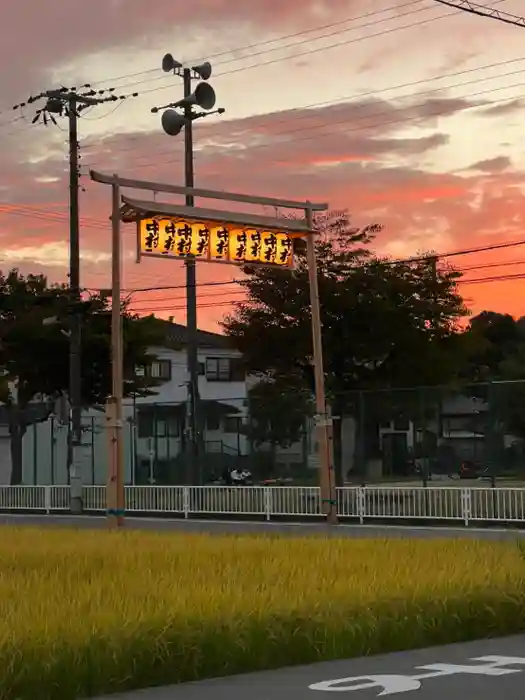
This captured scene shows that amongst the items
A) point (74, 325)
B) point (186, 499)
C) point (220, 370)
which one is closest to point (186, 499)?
point (186, 499)

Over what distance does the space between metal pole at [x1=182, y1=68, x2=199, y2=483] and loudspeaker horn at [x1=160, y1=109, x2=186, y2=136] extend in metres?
0.38

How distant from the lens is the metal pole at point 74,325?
36.5 meters

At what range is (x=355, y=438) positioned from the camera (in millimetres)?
30891

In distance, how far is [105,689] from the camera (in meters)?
8.66

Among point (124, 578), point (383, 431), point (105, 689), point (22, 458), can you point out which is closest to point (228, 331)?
point (22, 458)

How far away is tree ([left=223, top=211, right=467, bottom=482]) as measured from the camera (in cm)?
4219

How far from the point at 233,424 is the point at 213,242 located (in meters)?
7.81

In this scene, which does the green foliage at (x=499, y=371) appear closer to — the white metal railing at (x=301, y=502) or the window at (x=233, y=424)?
the white metal railing at (x=301, y=502)

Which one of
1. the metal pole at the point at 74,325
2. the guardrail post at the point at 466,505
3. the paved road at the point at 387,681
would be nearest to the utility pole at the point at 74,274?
the metal pole at the point at 74,325

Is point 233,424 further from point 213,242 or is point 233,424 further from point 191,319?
point 213,242

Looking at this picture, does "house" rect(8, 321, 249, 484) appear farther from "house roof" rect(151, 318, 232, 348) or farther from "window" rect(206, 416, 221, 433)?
"house roof" rect(151, 318, 232, 348)

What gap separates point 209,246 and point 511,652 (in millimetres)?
17964

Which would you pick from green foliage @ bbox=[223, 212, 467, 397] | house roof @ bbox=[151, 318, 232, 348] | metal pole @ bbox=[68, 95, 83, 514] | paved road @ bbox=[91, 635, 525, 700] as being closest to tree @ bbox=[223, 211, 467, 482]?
green foliage @ bbox=[223, 212, 467, 397]

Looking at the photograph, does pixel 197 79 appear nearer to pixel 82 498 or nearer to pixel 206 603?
pixel 82 498
